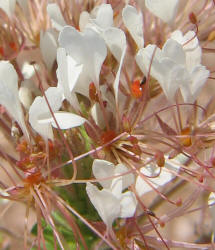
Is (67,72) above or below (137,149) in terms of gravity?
above

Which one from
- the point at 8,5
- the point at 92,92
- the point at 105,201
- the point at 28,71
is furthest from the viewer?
the point at 28,71

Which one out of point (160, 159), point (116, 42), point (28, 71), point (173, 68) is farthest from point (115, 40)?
point (28, 71)

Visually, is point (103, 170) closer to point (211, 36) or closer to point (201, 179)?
point (201, 179)

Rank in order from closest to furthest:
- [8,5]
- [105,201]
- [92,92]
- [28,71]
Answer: [105,201], [92,92], [8,5], [28,71]

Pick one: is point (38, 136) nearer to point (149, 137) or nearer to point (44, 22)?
point (149, 137)

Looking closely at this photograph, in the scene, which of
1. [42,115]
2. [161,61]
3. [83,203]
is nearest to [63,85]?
[42,115]

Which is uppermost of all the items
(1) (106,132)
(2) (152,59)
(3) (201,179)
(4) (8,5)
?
(4) (8,5)

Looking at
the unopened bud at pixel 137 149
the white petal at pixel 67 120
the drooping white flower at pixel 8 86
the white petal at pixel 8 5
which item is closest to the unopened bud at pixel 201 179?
the unopened bud at pixel 137 149

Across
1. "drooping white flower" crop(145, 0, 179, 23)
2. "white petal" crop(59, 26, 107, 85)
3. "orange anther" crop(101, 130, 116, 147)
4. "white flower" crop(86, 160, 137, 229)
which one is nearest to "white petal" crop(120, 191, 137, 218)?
"white flower" crop(86, 160, 137, 229)
